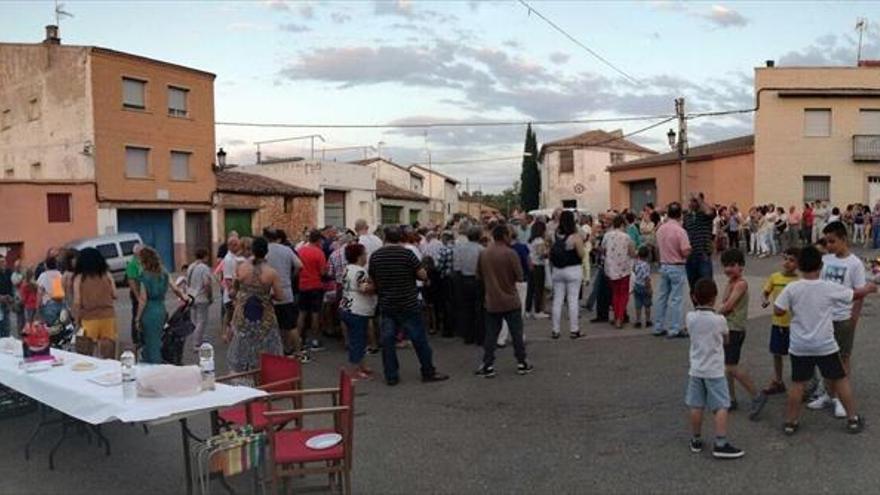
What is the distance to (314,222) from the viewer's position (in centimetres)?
3781

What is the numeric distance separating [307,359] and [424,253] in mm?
2548

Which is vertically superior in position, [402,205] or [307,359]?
[402,205]

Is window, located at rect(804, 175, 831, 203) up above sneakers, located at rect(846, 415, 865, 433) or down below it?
above

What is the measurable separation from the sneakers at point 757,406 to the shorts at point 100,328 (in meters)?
6.80

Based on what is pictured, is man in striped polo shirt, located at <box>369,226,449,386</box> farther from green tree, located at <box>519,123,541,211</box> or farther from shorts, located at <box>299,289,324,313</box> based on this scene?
green tree, located at <box>519,123,541,211</box>

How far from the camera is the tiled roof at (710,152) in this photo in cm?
3284

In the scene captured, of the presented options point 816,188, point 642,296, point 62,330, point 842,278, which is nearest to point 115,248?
point 62,330

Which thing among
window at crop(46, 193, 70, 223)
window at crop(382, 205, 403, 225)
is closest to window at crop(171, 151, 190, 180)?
window at crop(46, 193, 70, 223)

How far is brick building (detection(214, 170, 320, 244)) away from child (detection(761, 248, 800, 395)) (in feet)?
87.9

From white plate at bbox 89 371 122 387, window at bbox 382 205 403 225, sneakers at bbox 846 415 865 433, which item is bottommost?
sneakers at bbox 846 415 865 433

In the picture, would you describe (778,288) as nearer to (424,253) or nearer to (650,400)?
(650,400)

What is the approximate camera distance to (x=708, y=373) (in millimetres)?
5520

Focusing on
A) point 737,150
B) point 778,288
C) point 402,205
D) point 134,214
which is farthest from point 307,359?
point 402,205

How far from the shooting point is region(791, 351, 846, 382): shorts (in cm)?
573
